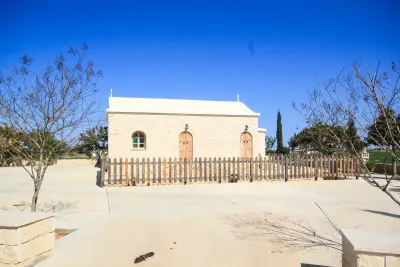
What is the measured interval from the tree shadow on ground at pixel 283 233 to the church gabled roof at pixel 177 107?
12.6 metres

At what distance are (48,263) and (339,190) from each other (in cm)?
1047

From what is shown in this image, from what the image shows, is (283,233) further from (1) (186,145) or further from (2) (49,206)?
(1) (186,145)

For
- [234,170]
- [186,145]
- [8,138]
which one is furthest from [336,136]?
[186,145]

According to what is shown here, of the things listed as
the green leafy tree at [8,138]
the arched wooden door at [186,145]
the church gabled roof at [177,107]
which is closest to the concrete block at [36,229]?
the green leafy tree at [8,138]

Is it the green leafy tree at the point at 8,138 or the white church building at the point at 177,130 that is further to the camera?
the white church building at the point at 177,130

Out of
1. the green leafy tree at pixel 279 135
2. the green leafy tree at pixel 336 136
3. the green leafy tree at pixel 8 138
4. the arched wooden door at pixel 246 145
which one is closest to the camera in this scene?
the green leafy tree at pixel 336 136

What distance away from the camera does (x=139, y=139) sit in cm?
1812

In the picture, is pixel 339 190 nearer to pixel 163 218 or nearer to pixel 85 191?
pixel 163 218

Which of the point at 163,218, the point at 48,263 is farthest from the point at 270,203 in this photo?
the point at 48,263

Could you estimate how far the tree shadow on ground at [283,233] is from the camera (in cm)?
496

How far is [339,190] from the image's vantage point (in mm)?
11492

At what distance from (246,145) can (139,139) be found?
6.96 meters

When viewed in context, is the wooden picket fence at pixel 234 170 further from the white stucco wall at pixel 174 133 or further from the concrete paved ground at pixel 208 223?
the white stucco wall at pixel 174 133

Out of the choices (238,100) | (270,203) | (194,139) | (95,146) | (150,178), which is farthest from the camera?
(95,146)
